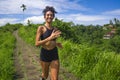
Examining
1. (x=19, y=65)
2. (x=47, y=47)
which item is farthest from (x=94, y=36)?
(x=47, y=47)

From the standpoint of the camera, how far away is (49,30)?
5.54m

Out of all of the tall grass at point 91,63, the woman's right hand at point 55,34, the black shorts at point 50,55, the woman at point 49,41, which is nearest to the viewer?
the woman's right hand at point 55,34

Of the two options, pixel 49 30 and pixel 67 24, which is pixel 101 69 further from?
pixel 67 24

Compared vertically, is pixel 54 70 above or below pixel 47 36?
below

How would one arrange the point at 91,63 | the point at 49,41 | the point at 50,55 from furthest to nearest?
the point at 91,63
the point at 50,55
the point at 49,41

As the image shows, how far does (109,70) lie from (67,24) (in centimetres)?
1652

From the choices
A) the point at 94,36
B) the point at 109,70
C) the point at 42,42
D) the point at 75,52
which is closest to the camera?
the point at 42,42

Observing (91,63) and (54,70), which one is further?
(91,63)

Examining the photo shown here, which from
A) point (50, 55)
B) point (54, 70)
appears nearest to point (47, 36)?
point (50, 55)

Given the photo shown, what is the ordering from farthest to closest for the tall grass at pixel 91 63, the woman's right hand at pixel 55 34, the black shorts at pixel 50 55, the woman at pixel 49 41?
the tall grass at pixel 91 63, the black shorts at pixel 50 55, the woman at pixel 49 41, the woman's right hand at pixel 55 34

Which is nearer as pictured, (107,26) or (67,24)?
(67,24)

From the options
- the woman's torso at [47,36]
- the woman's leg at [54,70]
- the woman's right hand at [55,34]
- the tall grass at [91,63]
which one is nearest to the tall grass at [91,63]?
the tall grass at [91,63]

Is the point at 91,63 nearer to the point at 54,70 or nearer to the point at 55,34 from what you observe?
the point at 54,70

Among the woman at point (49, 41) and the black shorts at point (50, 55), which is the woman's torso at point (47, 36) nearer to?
the woman at point (49, 41)
